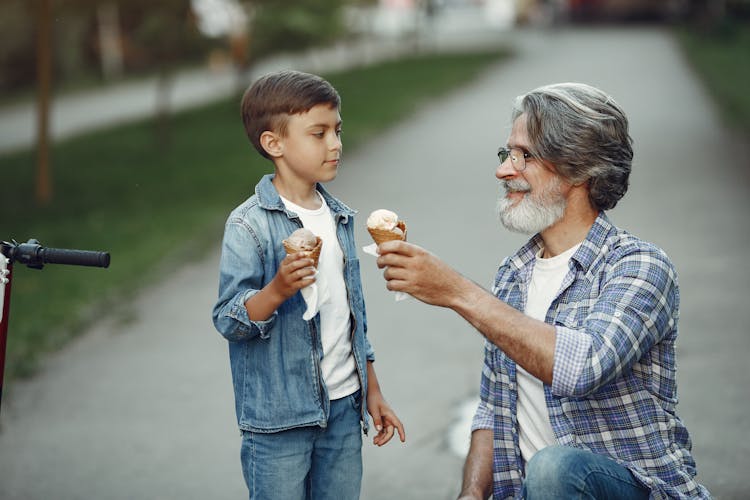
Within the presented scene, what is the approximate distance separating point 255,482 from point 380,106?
16.6m

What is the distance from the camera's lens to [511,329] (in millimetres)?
2641

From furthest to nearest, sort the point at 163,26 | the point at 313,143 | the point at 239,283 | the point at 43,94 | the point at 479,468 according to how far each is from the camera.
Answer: the point at 163,26
the point at 43,94
the point at 479,468
the point at 313,143
the point at 239,283

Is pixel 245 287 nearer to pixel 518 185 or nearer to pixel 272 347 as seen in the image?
pixel 272 347

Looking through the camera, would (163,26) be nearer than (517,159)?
No

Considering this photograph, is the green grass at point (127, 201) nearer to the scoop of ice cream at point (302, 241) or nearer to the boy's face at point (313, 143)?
the boy's face at point (313, 143)

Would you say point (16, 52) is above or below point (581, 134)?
above

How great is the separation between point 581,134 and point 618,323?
0.57 meters

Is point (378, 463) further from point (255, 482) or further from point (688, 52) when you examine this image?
point (688, 52)

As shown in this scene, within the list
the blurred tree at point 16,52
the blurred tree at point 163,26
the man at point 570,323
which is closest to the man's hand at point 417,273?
the man at point 570,323

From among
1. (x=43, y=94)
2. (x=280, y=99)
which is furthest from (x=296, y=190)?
(x=43, y=94)

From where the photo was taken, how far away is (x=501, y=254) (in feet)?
27.8

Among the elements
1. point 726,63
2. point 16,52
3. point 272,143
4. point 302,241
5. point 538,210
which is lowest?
point 302,241

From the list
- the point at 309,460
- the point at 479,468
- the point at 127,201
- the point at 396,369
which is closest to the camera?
the point at 309,460

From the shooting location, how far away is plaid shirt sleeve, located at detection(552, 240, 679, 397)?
8.53ft
